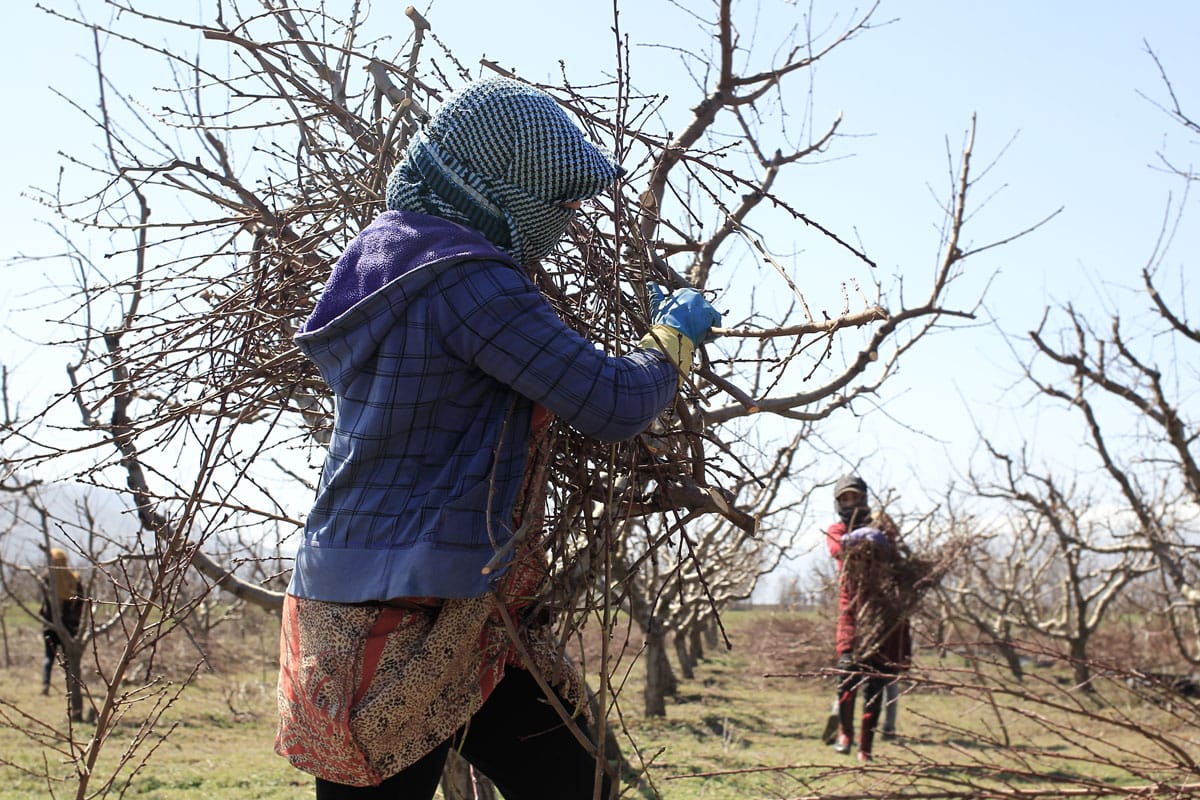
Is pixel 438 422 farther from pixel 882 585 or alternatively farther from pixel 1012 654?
pixel 1012 654

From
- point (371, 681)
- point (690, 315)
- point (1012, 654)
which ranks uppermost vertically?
point (690, 315)

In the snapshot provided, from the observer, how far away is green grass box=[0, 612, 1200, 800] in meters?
3.69

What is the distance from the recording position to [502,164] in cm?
162

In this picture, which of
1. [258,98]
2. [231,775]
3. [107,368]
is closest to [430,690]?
[107,368]

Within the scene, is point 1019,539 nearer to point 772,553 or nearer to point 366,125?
point 772,553

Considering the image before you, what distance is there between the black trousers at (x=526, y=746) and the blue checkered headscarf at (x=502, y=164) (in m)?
0.73

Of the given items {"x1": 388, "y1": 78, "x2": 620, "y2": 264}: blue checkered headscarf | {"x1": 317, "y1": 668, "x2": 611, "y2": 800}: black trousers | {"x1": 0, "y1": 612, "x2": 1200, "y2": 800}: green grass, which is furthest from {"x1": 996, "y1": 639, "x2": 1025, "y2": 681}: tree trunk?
{"x1": 388, "y1": 78, "x2": 620, "y2": 264}: blue checkered headscarf

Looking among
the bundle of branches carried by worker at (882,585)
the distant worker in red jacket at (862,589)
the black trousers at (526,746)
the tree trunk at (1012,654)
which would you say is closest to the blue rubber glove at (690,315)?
the black trousers at (526,746)

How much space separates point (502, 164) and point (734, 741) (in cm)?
746

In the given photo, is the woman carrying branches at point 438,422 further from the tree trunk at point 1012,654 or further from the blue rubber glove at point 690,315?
the tree trunk at point 1012,654

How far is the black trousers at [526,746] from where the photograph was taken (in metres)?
1.77

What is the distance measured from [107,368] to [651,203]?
3.60ft

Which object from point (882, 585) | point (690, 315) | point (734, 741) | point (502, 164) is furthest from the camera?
point (734, 741)

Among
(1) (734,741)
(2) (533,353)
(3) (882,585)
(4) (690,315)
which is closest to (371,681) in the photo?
(2) (533,353)
